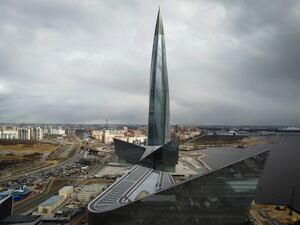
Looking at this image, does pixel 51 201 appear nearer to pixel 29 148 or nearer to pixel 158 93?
pixel 158 93

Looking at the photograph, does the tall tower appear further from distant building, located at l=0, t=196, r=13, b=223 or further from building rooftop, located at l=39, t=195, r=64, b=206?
building rooftop, located at l=39, t=195, r=64, b=206

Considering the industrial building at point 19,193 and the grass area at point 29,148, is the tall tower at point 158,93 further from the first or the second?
the grass area at point 29,148

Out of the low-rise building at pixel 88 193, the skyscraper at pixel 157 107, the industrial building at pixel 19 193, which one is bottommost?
the industrial building at pixel 19 193

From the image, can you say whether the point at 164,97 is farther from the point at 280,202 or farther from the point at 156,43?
the point at 280,202

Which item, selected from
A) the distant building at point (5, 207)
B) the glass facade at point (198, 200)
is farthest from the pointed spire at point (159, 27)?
the distant building at point (5, 207)

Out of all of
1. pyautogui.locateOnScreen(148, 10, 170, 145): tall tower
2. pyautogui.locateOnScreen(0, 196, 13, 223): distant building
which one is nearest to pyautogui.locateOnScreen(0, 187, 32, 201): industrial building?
pyautogui.locateOnScreen(0, 196, 13, 223): distant building

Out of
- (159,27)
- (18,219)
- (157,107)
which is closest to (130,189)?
(157,107)

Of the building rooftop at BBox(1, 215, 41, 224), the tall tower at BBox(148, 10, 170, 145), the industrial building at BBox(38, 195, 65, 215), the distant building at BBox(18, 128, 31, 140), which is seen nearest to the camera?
the building rooftop at BBox(1, 215, 41, 224)
